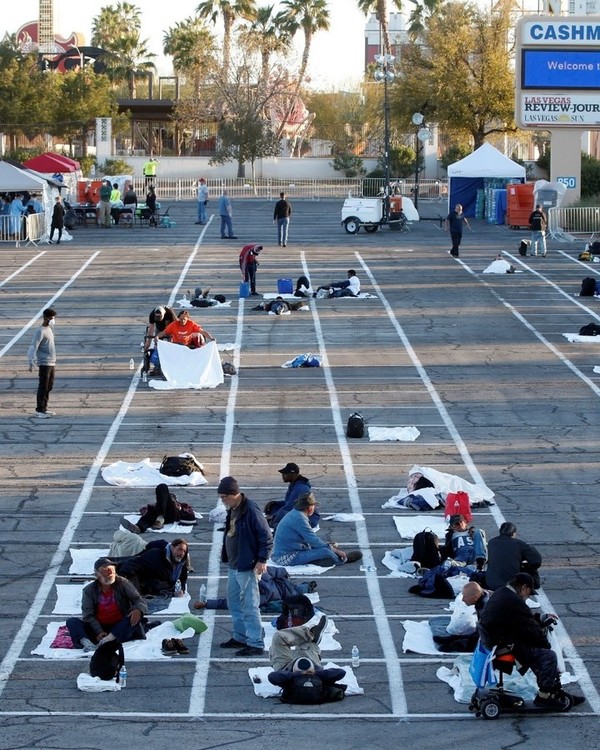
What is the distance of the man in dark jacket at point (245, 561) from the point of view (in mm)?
11781

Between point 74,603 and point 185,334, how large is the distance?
11.6 meters

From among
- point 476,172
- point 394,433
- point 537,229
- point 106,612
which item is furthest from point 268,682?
point 476,172

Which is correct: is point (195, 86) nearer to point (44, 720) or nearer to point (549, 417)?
point (549, 417)

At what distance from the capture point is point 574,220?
46.6 meters

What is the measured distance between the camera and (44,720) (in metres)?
10.4

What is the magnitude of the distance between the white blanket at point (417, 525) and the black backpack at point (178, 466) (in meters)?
3.09

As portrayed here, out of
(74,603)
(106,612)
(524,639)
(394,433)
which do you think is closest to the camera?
(524,639)

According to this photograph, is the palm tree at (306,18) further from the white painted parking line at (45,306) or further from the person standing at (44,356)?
the person standing at (44,356)

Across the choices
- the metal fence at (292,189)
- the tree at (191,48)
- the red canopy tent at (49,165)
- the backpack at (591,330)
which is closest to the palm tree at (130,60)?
the tree at (191,48)

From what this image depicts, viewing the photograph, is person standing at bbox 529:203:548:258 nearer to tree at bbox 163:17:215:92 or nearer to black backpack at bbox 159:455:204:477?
black backpack at bbox 159:455:204:477

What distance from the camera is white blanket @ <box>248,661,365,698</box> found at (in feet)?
36.1

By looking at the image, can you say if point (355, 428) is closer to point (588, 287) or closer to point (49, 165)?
point (588, 287)

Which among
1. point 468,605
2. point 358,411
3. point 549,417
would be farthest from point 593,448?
point 468,605

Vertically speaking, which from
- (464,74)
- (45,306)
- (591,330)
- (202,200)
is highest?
(464,74)
